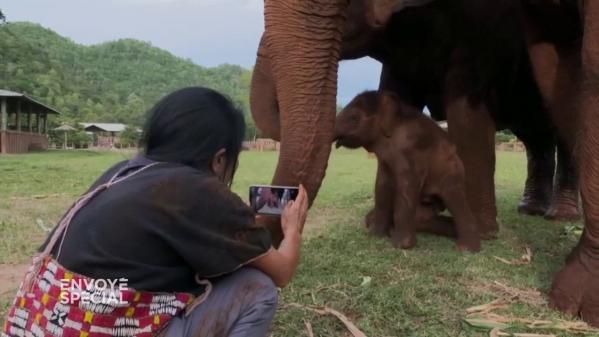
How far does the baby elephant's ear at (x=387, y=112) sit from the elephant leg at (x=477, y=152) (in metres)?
0.66

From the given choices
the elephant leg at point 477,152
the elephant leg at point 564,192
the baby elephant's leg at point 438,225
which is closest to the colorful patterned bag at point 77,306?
the baby elephant's leg at point 438,225

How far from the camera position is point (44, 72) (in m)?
51.7

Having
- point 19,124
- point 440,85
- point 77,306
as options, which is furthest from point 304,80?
point 19,124

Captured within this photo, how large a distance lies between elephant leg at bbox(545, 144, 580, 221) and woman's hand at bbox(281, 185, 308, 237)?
465 cm

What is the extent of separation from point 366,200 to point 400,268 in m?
3.55

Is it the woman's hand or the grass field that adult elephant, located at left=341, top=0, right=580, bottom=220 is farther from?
the woman's hand

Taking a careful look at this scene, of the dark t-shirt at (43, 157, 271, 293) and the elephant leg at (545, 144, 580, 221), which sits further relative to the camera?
the elephant leg at (545, 144, 580, 221)

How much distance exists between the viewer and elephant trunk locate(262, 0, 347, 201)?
8.43 ft

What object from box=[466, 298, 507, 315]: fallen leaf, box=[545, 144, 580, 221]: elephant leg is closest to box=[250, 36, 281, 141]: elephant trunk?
box=[466, 298, 507, 315]: fallen leaf

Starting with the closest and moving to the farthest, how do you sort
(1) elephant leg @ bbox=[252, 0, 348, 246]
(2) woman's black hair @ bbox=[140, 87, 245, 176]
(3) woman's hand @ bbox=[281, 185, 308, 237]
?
1. (2) woman's black hair @ bbox=[140, 87, 245, 176]
2. (3) woman's hand @ bbox=[281, 185, 308, 237]
3. (1) elephant leg @ bbox=[252, 0, 348, 246]

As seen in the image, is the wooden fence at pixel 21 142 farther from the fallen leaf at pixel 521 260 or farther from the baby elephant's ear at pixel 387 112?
the fallen leaf at pixel 521 260

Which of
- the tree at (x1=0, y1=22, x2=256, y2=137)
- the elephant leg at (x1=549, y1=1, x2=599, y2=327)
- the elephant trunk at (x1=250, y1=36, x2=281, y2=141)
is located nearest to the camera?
the elephant leg at (x1=549, y1=1, x2=599, y2=327)

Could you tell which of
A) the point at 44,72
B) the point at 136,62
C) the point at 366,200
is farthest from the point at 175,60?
the point at 366,200

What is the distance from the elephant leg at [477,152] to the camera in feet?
15.0
